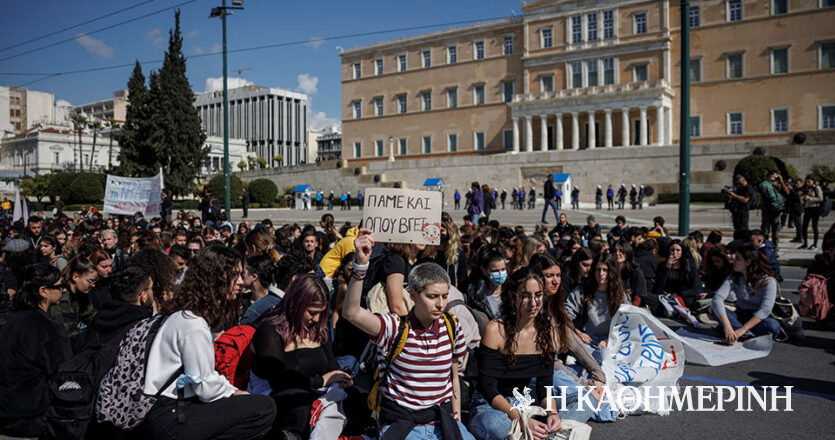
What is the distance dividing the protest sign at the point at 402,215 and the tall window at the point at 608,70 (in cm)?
4803

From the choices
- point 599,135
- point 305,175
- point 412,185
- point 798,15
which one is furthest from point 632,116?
point 305,175

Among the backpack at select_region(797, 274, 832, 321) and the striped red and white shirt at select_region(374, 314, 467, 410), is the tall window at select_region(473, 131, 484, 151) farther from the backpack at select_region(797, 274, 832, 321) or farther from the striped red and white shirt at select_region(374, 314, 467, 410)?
the striped red and white shirt at select_region(374, 314, 467, 410)

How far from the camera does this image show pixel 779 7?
143 ft

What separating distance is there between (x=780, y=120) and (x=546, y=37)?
19.0 metres

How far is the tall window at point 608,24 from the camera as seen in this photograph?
158ft

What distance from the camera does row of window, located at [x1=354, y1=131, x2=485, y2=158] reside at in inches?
2189

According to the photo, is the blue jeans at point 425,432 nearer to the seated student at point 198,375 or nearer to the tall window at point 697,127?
the seated student at point 198,375

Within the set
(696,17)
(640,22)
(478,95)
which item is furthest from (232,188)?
(696,17)

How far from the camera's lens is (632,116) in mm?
47938

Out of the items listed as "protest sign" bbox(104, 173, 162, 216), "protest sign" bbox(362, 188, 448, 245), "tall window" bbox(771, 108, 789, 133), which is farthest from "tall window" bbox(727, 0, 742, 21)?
"protest sign" bbox(362, 188, 448, 245)

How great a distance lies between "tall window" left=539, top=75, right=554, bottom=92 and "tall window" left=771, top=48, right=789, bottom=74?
53.0 ft

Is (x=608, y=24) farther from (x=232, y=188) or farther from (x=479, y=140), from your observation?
(x=232, y=188)

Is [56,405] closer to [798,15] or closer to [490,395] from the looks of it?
[490,395]

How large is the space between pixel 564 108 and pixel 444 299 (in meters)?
47.6
